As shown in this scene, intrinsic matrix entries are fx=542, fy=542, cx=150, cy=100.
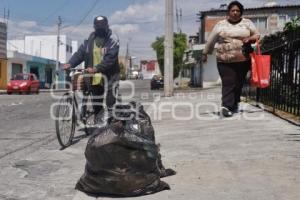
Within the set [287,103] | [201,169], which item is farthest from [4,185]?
[287,103]

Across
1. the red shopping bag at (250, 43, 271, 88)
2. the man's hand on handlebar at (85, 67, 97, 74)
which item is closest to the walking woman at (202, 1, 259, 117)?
the red shopping bag at (250, 43, 271, 88)

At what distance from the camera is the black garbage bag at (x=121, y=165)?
468 centimetres

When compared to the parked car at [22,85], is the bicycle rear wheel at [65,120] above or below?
below

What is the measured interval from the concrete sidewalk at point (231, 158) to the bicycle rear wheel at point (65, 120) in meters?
A: 0.26

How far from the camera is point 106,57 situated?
7.76 meters

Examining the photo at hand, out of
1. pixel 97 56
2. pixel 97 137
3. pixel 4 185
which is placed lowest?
pixel 4 185

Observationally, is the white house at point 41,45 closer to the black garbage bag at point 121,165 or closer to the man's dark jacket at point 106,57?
the man's dark jacket at point 106,57

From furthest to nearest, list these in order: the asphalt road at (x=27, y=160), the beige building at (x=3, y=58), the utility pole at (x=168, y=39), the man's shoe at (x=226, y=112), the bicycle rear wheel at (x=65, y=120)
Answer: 1. the beige building at (x=3, y=58)
2. the utility pole at (x=168, y=39)
3. the man's shoe at (x=226, y=112)
4. the bicycle rear wheel at (x=65, y=120)
5. the asphalt road at (x=27, y=160)

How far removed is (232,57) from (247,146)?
246cm

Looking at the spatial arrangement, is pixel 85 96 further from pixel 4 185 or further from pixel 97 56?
pixel 4 185

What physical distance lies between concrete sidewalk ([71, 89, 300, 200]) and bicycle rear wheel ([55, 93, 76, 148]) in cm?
26

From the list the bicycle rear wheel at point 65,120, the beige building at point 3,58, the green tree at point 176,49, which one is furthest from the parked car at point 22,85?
the bicycle rear wheel at point 65,120

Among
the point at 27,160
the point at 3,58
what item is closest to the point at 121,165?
the point at 27,160

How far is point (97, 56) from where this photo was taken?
7.91m
